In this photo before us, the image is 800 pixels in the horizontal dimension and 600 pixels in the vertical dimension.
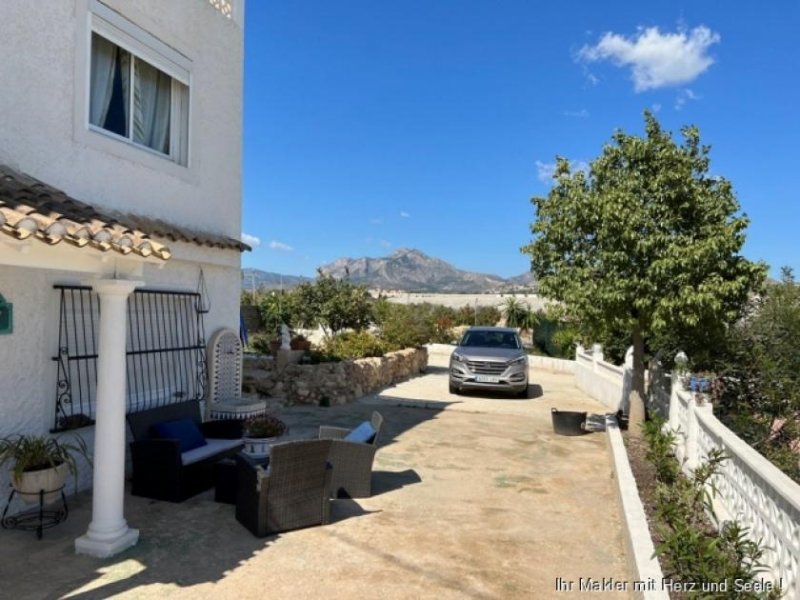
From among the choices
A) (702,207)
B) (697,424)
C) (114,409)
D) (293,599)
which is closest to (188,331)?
(114,409)

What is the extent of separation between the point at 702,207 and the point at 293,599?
7549 millimetres

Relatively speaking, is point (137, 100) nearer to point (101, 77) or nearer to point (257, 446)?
point (101, 77)

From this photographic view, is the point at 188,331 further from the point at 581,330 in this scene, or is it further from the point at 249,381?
the point at 581,330

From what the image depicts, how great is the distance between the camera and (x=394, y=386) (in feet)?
55.1

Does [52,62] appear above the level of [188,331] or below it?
above

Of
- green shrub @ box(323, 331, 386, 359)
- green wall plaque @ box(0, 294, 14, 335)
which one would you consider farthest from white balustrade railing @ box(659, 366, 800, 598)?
green shrub @ box(323, 331, 386, 359)

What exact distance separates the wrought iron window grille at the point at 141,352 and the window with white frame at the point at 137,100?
2010 millimetres

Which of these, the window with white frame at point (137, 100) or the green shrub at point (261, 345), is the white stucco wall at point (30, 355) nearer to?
the window with white frame at point (137, 100)

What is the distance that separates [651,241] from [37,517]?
804 cm

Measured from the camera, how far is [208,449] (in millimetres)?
6656

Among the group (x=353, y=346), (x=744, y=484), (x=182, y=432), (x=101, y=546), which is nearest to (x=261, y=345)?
(x=353, y=346)

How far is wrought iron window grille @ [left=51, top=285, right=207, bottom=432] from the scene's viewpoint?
6.05 m

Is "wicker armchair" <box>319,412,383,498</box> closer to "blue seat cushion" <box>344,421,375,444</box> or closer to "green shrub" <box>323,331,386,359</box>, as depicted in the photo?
"blue seat cushion" <box>344,421,375,444</box>

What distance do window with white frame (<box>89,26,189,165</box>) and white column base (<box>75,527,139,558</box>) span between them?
4.43 meters
